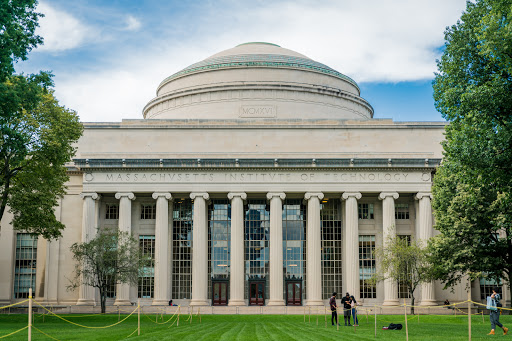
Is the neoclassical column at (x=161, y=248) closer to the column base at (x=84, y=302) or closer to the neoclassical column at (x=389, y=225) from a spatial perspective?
the column base at (x=84, y=302)

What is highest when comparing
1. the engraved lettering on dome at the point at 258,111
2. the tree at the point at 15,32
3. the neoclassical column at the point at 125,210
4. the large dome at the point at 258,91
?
the large dome at the point at 258,91

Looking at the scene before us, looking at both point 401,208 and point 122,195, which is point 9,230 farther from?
point 401,208

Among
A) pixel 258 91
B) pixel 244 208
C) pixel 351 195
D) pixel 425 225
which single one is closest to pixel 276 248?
pixel 244 208

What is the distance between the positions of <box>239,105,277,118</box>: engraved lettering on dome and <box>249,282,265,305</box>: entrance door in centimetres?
2024

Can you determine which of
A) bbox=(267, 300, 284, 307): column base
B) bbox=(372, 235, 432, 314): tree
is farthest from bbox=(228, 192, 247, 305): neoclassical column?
bbox=(372, 235, 432, 314): tree

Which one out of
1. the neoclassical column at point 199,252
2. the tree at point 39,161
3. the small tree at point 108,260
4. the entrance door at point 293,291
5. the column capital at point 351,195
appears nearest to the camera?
the tree at point 39,161

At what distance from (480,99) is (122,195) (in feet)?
142

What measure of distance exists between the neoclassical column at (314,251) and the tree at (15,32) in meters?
34.9

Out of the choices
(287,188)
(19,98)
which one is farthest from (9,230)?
(19,98)

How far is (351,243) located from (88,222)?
85.0 feet

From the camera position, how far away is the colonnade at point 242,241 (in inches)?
2442

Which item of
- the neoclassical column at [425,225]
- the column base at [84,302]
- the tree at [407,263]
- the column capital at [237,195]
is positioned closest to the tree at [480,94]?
the tree at [407,263]

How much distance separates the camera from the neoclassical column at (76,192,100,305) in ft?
204

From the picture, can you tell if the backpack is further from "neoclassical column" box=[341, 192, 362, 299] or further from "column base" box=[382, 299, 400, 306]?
A: "column base" box=[382, 299, 400, 306]
